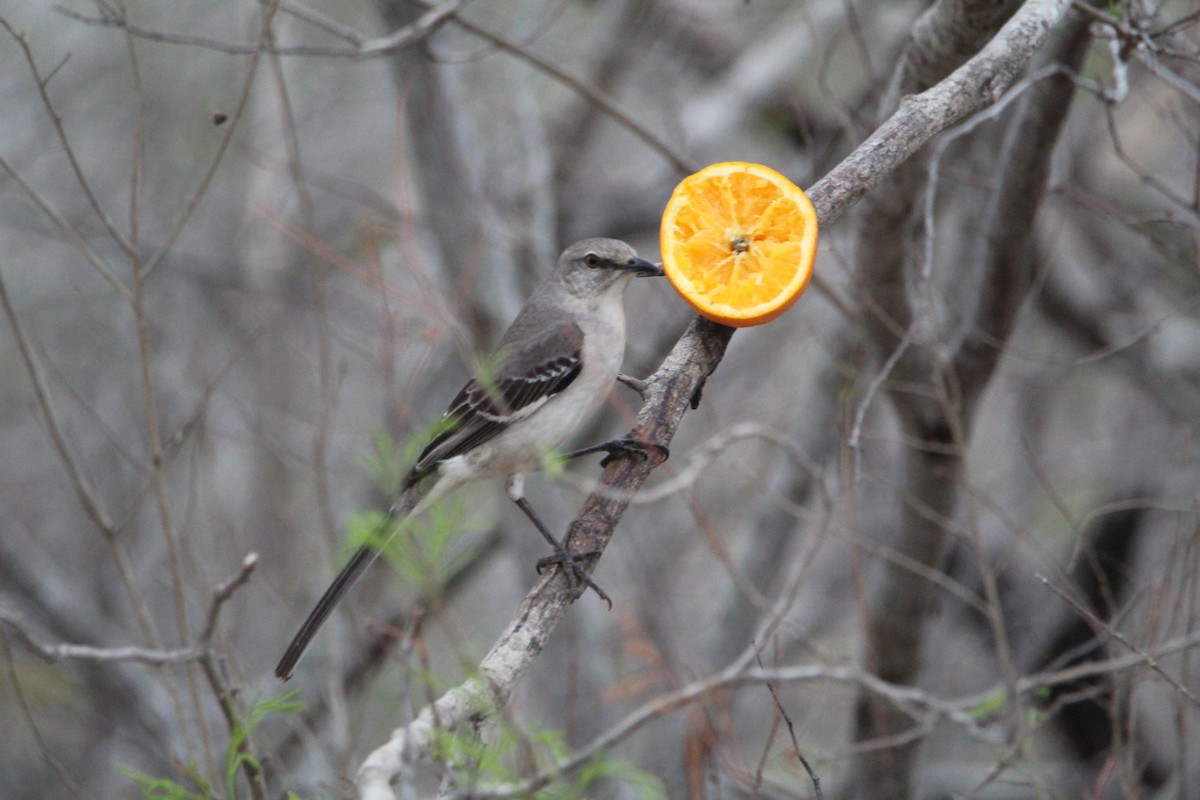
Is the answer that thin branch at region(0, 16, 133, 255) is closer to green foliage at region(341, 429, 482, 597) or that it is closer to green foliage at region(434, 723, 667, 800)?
green foliage at region(341, 429, 482, 597)

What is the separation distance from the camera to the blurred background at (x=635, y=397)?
472 cm

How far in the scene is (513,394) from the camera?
16.5ft

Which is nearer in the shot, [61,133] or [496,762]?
[496,762]

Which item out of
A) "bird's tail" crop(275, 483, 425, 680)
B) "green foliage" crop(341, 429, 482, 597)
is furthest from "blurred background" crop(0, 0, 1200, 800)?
"green foliage" crop(341, 429, 482, 597)

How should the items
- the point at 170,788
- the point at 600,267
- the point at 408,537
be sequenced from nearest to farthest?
the point at 408,537, the point at 170,788, the point at 600,267

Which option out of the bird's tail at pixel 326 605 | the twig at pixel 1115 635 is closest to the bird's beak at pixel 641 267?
the bird's tail at pixel 326 605

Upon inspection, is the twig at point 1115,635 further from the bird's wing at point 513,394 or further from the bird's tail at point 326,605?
the bird's wing at point 513,394

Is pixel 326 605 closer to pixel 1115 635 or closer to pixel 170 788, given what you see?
pixel 170 788

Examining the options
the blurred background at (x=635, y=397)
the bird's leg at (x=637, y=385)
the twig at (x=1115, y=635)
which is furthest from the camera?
the blurred background at (x=635, y=397)

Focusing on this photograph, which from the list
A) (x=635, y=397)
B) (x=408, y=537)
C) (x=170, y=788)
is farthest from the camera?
(x=635, y=397)

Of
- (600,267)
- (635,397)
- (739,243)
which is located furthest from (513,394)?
(635,397)

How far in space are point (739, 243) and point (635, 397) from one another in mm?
4849

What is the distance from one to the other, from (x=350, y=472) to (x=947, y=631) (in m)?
5.32

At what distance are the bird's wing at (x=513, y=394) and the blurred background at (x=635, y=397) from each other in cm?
30
